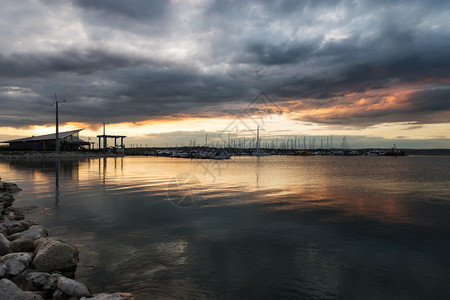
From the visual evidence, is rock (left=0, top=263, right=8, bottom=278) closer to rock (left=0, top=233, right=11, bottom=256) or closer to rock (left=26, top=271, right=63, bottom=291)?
rock (left=26, top=271, right=63, bottom=291)

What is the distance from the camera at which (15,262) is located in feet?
30.2

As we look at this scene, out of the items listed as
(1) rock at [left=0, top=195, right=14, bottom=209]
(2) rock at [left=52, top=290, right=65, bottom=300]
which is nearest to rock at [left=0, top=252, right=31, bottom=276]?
(2) rock at [left=52, top=290, right=65, bottom=300]

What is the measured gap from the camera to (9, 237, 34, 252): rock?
35.5 ft

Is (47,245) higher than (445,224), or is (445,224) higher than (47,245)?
(47,245)

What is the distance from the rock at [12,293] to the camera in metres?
7.33

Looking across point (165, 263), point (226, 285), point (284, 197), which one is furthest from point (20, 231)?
point (284, 197)

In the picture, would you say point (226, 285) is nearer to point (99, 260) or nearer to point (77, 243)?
point (99, 260)

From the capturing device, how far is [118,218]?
678 inches

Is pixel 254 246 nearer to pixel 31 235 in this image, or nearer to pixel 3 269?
pixel 3 269

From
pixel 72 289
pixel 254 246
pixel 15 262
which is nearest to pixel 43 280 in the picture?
pixel 72 289

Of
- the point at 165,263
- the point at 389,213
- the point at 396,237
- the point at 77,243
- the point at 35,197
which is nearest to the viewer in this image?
the point at 165,263

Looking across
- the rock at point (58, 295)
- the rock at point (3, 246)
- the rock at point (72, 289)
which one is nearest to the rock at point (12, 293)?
the rock at point (58, 295)

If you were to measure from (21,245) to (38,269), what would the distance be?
2306 millimetres

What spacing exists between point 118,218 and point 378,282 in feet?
45.5
